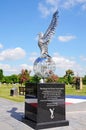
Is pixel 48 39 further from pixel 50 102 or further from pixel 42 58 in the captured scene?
pixel 50 102

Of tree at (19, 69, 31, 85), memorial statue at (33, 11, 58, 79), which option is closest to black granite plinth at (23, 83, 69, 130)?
memorial statue at (33, 11, 58, 79)

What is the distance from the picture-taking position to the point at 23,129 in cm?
1036

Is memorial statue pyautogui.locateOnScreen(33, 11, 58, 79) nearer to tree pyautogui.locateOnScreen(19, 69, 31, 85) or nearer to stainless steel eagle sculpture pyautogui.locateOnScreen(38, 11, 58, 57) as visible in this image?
stainless steel eagle sculpture pyautogui.locateOnScreen(38, 11, 58, 57)

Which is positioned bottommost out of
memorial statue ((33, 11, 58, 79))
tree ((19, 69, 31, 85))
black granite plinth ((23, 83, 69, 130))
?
black granite plinth ((23, 83, 69, 130))

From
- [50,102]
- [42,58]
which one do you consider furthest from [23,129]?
[42,58]

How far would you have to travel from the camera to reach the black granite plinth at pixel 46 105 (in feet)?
34.7

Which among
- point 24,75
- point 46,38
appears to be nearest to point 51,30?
point 46,38

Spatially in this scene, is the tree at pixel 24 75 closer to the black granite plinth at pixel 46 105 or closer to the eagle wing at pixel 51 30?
the eagle wing at pixel 51 30

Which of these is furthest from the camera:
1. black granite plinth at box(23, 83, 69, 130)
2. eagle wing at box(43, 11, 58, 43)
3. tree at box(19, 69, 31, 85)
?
tree at box(19, 69, 31, 85)

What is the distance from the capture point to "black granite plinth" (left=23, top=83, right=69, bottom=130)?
10578 millimetres

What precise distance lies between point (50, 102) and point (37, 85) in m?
0.85

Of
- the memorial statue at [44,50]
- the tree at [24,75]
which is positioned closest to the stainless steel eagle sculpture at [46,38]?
the memorial statue at [44,50]

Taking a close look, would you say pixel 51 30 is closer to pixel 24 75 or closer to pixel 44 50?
pixel 44 50

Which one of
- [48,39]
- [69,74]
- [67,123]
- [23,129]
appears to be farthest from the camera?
[69,74]
